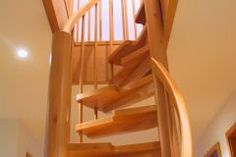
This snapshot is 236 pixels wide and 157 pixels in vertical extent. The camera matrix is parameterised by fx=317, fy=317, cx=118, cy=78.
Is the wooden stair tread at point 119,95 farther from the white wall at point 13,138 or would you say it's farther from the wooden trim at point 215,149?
the wooden trim at point 215,149

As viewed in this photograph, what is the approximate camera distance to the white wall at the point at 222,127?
4074 millimetres

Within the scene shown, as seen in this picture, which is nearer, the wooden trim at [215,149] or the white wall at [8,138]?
the white wall at [8,138]

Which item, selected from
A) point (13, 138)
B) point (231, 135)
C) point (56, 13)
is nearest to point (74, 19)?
point (56, 13)

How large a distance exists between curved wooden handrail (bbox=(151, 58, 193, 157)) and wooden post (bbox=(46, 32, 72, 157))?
723 millimetres

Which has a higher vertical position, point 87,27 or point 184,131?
point 87,27

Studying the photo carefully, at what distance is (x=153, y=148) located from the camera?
2.37m

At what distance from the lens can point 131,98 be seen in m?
2.99

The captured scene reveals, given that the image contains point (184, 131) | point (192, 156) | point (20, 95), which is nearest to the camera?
point (192, 156)

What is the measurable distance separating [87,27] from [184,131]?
2.42 m

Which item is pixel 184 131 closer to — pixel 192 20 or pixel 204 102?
pixel 192 20

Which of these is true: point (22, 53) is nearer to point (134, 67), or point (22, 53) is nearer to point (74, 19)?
point (74, 19)

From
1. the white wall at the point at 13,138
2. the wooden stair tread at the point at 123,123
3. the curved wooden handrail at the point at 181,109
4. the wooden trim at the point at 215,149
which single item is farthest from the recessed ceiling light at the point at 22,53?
the wooden trim at the point at 215,149

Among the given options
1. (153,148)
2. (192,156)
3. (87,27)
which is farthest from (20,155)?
(192,156)

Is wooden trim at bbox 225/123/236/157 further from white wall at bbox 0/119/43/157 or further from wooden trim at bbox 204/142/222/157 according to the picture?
white wall at bbox 0/119/43/157
